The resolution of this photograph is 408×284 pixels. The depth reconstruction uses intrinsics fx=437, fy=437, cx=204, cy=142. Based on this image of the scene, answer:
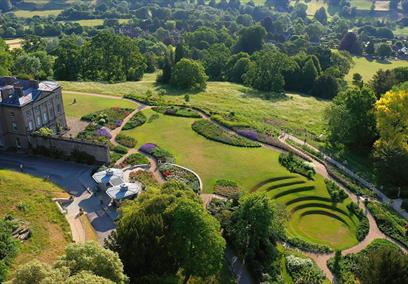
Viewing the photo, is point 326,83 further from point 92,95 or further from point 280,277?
point 280,277

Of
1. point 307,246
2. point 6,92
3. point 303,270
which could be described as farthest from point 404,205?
point 6,92

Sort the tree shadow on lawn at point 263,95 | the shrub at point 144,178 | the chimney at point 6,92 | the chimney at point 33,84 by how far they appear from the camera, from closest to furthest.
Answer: the shrub at point 144,178, the chimney at point 6,92, the chimney at point 33,84, the tree shadow on lawn at point 263,95

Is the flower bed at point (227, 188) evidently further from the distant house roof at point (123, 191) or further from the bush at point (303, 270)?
the bush at point (303, 270)

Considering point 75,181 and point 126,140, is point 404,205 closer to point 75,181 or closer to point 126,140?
point 126,140

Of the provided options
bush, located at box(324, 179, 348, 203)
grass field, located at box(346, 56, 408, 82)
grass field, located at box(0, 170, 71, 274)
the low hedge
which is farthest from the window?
grass field, located at box(346, 56, 408, 82)

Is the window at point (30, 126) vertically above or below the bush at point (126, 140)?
above

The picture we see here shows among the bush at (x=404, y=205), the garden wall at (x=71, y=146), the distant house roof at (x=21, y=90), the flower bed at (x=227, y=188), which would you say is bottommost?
the bush at (x=404, y=205)

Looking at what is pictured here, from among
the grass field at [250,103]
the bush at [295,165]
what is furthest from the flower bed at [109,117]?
the bush at [295,165]
